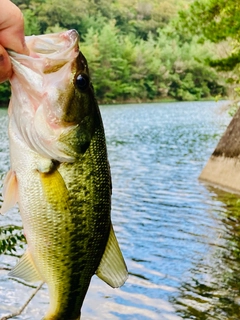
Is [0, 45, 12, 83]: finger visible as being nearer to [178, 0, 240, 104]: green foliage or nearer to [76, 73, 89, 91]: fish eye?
[76, 73, 89, 91]: fish eye

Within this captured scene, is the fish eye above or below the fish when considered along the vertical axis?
above

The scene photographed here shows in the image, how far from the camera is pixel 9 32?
1920 millimetres

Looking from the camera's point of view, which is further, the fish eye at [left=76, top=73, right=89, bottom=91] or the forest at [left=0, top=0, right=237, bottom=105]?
the forest at [left=0, top=0, right=237, bottom=105]

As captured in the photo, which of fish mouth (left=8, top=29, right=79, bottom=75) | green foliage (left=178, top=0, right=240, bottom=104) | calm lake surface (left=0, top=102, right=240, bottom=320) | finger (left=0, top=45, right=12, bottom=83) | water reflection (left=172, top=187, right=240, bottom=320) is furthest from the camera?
green foliage (left=178, top=0, right=240, bottom=104)

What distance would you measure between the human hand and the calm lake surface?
5.43m

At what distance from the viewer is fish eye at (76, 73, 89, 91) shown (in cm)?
226

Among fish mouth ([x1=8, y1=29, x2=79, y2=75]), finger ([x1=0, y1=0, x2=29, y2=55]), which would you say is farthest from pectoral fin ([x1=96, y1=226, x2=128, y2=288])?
finger ([x1=0, y1=0, x2=29, y2=55])

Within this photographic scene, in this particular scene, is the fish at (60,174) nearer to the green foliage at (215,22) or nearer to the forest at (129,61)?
the green foliage at (215,22)

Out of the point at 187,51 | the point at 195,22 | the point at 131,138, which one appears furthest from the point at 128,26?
the point at 195,22

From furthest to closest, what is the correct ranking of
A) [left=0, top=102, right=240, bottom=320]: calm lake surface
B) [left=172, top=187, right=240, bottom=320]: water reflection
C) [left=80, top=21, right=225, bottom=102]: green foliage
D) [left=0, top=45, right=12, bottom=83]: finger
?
[left=80, top=21, right=225, bottom=102]: green foliage
[left=0, top=102, right=240, bottom=320]: calm lake surface
[left=172, top=187, right=240, bottom=320]: water reflection
[left=0, top=45, right=12, bottom=83]: finger

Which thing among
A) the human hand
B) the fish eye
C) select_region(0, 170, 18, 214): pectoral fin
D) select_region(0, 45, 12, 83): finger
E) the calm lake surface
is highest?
the human hand

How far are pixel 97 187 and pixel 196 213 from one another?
432 inches

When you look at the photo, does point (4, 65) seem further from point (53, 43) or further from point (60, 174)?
point (60, 174)

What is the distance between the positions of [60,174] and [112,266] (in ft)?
1.43
